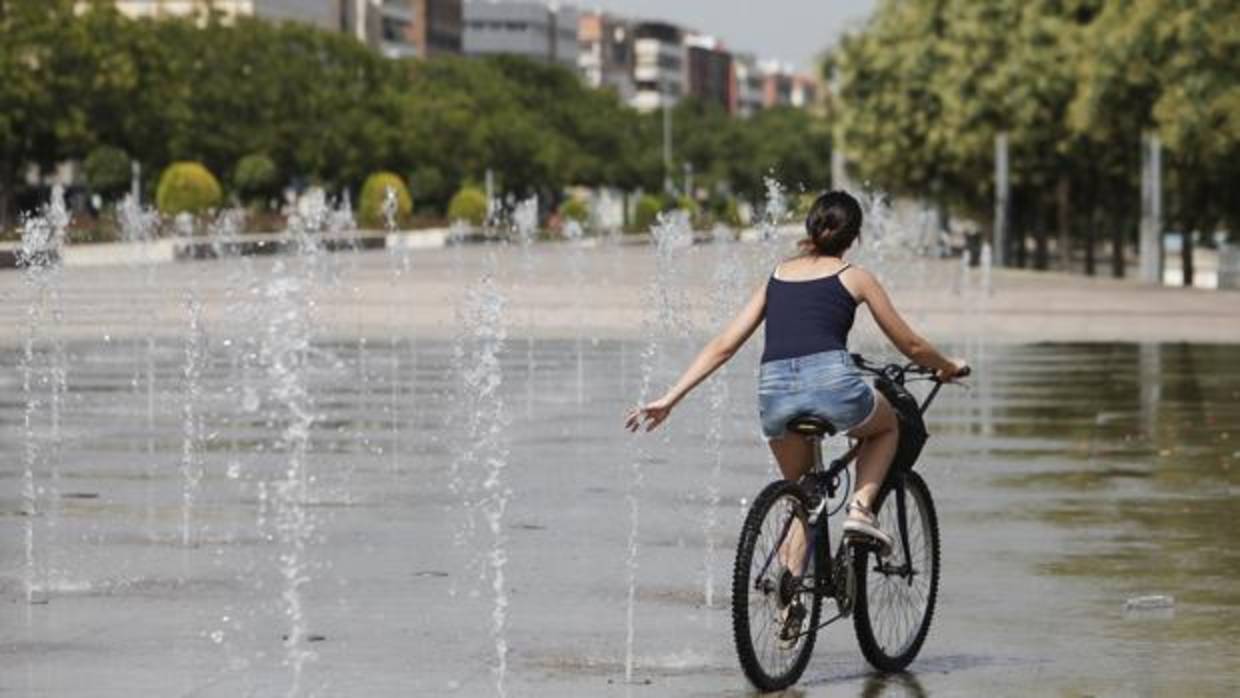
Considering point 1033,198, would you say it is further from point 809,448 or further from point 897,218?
point 809,448

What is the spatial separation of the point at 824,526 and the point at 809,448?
0.23 meters

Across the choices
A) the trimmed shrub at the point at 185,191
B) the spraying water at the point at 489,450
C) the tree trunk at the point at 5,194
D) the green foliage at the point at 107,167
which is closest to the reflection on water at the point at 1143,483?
the spraying water at the point at 489,450

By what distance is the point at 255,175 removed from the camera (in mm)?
121125

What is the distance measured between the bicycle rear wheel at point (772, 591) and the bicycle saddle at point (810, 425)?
0.17 m

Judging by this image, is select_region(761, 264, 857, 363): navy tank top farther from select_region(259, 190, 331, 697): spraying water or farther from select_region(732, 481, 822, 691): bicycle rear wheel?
select_region(259, 190, 331, 697): spraying water

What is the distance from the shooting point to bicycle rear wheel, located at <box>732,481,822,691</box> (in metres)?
9.73

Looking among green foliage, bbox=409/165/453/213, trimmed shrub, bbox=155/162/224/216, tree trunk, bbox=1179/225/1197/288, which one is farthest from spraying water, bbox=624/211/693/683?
green foliage, bbox=409/165/453/213

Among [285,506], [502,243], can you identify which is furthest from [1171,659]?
[502,243]

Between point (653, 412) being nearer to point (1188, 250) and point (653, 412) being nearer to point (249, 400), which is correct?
point (249, 400)

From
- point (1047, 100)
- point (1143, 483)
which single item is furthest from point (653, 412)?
point (1047, 100)

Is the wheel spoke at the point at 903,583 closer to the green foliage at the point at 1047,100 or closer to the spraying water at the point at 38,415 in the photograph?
the spraying water at the point at 38,415

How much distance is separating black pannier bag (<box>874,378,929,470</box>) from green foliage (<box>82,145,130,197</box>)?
102m

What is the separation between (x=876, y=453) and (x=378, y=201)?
112 meters

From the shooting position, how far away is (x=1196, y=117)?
173 feet
